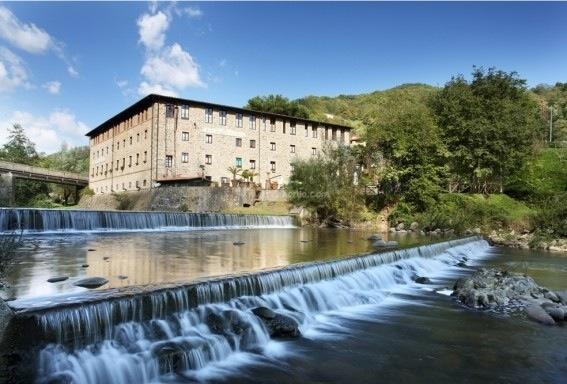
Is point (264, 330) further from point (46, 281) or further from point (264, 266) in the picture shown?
point (46, 281)

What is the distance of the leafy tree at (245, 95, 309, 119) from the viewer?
62.9 m

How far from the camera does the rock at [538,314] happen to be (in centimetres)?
939

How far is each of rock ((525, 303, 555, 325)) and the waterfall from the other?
1715 cm

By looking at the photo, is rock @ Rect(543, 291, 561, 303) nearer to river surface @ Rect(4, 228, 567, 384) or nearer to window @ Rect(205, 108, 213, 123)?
river surface @ Rect(4, 228, 567, 384)

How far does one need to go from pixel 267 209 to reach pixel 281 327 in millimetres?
28175

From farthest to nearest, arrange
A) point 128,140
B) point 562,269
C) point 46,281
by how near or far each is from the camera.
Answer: point 128,140
point 562,269
point 46,281

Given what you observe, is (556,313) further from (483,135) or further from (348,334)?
(483,135)

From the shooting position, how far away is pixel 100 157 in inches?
2328

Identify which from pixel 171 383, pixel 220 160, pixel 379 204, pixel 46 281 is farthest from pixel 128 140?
pixel 171 383

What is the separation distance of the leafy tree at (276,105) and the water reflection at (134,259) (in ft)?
155

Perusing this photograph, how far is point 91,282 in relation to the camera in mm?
8336

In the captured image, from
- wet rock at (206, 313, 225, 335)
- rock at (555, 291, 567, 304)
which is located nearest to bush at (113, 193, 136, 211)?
wet rock at (206, 313, 225, 335)

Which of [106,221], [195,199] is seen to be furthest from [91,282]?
[195,199]

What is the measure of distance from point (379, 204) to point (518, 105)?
1584 centimetres
